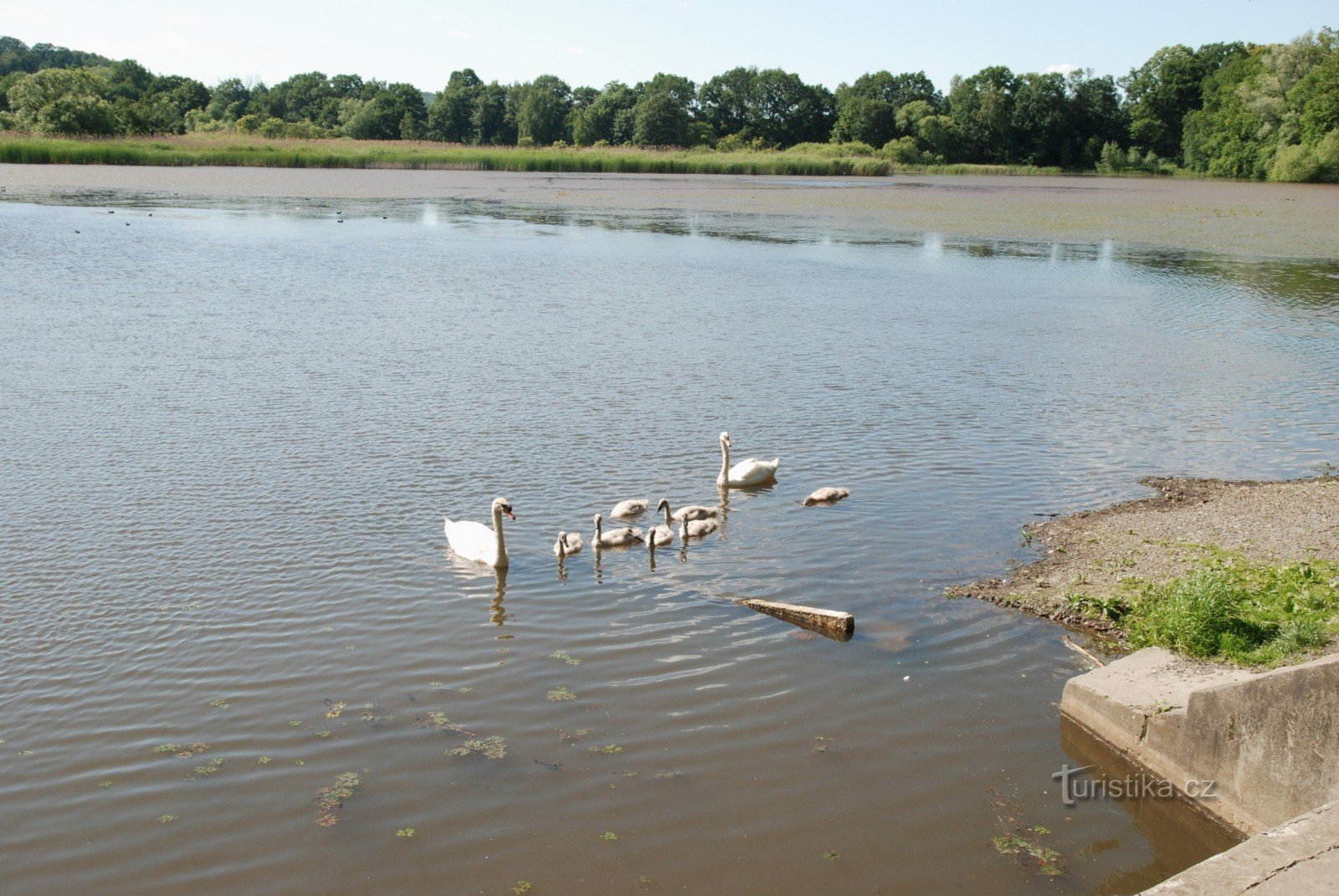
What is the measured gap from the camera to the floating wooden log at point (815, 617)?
358 inches

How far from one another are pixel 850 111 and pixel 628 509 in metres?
128

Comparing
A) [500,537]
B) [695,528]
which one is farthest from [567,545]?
[695,528]

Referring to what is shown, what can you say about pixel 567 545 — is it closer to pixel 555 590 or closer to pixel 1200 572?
pixel 555 590

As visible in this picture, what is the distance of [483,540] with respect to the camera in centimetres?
1054

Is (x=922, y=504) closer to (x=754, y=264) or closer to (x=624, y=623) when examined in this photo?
(x=624, y=623)

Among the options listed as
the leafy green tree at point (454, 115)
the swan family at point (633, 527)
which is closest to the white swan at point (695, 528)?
the swan family at point (633, 527)

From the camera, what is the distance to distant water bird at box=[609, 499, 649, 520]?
11.9m

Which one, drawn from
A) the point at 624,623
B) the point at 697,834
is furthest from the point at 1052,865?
the point at 624,623

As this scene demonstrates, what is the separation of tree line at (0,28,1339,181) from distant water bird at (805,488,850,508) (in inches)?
3225

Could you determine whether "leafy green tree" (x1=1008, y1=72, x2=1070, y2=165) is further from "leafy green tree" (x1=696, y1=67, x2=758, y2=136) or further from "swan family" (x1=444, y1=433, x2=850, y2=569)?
"swan family" (x1=444, y1=433, x2=850, y2=569)

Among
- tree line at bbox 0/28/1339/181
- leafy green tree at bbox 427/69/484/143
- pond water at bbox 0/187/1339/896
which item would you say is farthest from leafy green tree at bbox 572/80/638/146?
pond water at bbox 0/187/1339/896

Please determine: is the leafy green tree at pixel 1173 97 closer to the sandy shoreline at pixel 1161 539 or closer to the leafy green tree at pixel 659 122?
the leafy green tree at pixel 659 122

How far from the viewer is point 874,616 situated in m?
9.57

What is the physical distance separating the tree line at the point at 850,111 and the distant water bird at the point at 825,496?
81904mm
